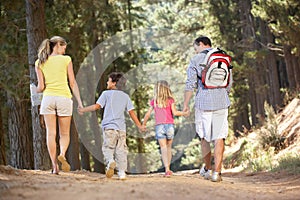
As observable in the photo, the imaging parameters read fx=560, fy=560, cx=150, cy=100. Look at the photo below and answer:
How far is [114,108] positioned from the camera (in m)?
9.15

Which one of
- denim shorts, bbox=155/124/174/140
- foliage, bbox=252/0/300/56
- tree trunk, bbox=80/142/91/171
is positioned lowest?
tree trunk, bbox=80/142/91/171

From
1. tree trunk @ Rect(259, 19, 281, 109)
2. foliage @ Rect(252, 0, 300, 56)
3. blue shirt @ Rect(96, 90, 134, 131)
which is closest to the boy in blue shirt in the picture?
blue shirt @ Rect(96, 90, 134, 131)

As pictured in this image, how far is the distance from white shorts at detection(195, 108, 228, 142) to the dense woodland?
326 centimetres

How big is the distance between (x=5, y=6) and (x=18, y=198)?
36.4 feet

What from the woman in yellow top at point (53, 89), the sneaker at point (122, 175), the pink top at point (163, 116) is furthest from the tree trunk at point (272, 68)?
the woman in yellow top at point (53, 89)

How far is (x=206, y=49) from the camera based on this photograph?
353 inches

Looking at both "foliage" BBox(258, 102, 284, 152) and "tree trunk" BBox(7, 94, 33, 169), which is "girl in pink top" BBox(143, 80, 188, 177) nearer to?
"tree trunk" BBox(7, 94, 33, 169)

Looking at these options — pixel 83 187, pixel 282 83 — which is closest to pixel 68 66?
pixel 83 187

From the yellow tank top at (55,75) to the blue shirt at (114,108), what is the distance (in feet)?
2.64

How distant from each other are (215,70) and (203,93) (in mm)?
430

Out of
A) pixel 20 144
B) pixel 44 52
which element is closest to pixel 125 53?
pixel 20 144

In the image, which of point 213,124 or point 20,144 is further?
point 20,144

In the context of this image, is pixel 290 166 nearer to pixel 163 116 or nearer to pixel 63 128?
pixel 163 116

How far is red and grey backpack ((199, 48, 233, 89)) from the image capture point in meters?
8.56
